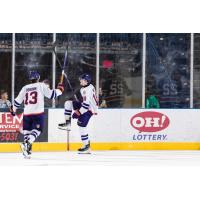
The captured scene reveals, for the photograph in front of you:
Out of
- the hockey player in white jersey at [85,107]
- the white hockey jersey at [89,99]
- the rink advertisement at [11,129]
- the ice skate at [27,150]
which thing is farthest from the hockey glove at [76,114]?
the ice skate at [27,150]

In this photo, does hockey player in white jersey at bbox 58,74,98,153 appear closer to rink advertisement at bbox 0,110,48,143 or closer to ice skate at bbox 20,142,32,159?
rink advertisement at bbox 0,110,48,143

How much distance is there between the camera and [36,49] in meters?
20.9

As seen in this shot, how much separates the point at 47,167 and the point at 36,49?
9.49 metres

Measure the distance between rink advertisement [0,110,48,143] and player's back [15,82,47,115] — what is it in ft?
6.30

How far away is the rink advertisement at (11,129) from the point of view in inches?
603

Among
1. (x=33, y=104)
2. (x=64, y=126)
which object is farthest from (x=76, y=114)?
(x=33, y=104)

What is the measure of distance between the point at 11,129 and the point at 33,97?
212 cm

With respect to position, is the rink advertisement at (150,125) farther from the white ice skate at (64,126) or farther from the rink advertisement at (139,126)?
the white ice skate at (64,126)

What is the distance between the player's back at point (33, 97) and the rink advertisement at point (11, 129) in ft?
6.30

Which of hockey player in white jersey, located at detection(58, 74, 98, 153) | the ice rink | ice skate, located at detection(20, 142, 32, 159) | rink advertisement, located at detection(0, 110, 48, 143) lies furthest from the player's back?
rink advertisement, located at detection(0, 110, 48, 143)

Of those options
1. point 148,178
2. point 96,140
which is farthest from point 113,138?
point 148,178

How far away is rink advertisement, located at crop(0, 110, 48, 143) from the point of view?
15.3m
